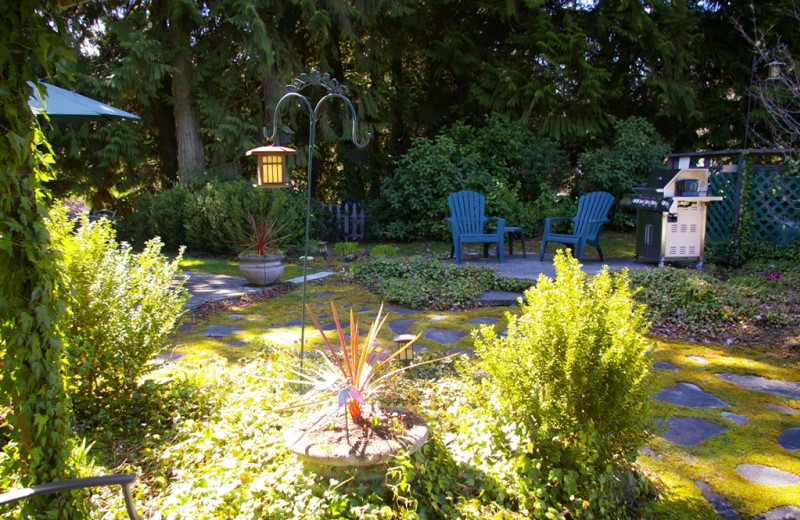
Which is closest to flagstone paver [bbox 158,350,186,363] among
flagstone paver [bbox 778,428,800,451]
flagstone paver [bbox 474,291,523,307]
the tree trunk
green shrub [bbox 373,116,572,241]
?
flagstone paver [bbox 474,291,523,307]

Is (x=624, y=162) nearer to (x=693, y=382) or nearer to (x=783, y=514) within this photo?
(x=693, y=382)

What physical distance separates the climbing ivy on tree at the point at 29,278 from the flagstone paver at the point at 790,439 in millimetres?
2975

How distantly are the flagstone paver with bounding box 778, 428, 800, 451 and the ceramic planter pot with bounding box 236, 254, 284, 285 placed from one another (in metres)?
4.82

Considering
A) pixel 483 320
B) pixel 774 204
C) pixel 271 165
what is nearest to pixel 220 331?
pixel 271 165

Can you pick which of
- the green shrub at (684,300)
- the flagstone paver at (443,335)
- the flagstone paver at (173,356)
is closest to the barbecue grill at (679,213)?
the green shrub at (684,300)

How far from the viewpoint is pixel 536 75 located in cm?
1093

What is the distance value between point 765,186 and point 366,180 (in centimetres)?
712

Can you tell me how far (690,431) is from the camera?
2.80m

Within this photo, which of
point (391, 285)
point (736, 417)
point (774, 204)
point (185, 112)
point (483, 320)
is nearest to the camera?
point (736, 417)

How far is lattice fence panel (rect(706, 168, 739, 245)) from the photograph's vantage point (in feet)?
24.8

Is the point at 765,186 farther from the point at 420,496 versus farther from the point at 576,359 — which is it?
the point at 420,496

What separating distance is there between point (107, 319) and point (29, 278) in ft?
3.70

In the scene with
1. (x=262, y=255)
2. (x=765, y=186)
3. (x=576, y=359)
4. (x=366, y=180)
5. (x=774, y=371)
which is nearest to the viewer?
(x=576, y=359)

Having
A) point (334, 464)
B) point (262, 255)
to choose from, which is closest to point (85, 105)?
point (262, 255)
